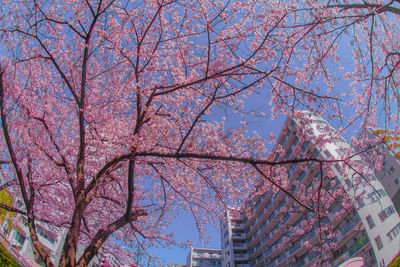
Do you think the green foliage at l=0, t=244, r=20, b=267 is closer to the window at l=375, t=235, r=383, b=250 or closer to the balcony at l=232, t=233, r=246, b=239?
the window at l=375, t=235, r=383, b=250

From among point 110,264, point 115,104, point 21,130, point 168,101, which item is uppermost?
point 115,104

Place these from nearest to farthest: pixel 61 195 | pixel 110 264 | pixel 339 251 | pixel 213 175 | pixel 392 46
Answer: pixel 392 46 → pixel 213 175 → pixel 61 195 → pixel 110 264 → pixel 339 251

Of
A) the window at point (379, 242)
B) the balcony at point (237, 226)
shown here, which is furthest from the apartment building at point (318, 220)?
the balcony at point (237, 226)

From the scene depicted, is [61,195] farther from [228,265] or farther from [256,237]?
[228,265]

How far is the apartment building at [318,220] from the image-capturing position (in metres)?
5.11

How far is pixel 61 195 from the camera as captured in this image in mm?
7848

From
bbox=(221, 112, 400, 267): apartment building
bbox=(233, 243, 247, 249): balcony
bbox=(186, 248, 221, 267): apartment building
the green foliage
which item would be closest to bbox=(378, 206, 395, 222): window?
bbox=(221, 112, 400, 267): apartment building

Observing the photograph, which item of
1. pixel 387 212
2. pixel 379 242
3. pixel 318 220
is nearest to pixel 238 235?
pixel 379 242

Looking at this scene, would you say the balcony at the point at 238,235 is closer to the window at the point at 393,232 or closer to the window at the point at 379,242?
the window at the point at 379,242

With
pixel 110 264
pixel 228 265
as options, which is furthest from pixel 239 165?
pixel 228 265

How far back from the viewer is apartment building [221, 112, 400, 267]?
5.11 meters

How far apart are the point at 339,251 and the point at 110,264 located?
21.2 meters

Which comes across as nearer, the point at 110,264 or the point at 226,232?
the point at 110,264

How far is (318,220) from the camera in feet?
17.0
